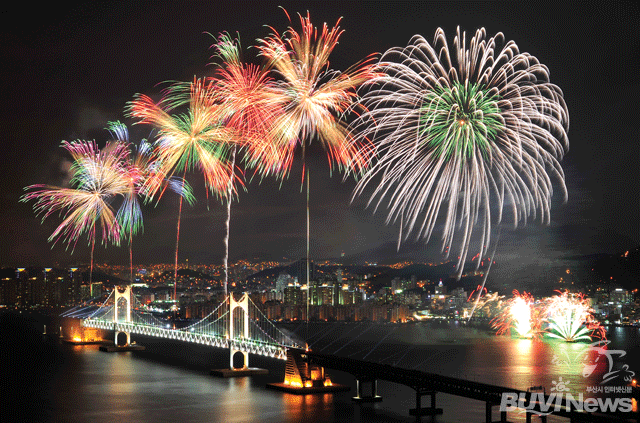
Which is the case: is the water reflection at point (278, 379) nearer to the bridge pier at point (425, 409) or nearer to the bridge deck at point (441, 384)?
the bridge pier at point (425, 409)

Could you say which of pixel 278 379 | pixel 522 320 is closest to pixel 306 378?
pixel 278 379

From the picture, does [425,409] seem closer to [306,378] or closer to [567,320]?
[306,378]

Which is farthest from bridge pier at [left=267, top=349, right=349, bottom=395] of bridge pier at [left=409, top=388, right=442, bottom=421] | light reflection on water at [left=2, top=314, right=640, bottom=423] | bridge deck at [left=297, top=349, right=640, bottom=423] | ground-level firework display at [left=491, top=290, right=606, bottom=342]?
ground-level firework display at [left=491, top=290, right=606, bottom=342]

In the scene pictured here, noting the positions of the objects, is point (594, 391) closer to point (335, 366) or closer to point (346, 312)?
point (335, 366)

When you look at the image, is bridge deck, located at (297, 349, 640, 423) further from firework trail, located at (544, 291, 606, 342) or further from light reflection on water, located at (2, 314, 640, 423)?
firework trail, located at (544, 291, 606, 342)

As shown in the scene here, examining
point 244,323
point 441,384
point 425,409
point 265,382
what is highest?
point 244,323

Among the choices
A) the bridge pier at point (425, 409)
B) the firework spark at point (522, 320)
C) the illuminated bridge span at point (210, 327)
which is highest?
the illuminated bridge span at point (210, 327)

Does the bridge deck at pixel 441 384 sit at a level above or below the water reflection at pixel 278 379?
above

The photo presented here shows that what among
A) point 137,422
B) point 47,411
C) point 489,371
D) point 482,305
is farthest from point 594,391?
point 482,305

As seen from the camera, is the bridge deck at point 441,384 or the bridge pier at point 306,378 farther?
the bridge pier at point 306,378

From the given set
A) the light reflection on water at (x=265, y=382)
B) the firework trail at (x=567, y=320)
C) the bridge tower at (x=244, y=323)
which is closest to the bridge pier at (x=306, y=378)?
the light reflection on water at (x=265, y=382)
